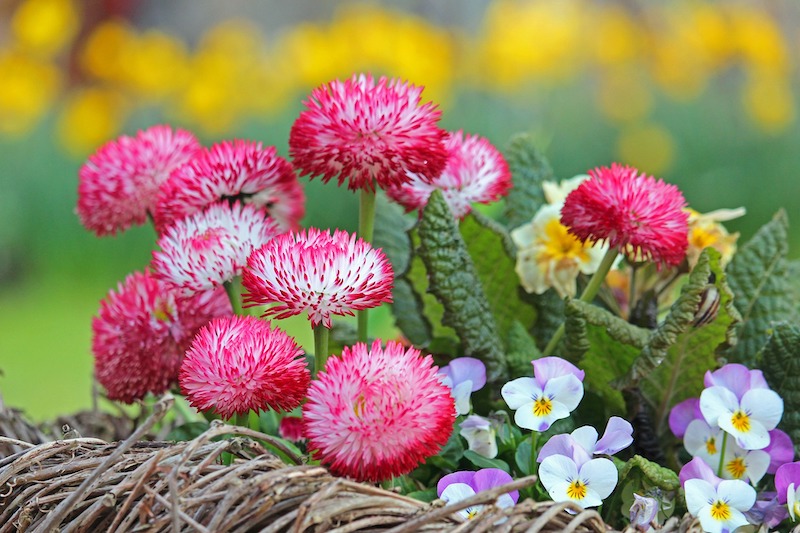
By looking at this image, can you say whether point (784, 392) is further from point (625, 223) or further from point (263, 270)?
point (263, 270)

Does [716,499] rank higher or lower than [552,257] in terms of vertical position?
lower

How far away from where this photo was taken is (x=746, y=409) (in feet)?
2.00

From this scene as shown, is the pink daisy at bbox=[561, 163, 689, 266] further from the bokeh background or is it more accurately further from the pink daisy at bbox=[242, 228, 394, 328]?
the bokeh background

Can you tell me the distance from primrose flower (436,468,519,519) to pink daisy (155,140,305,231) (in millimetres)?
224

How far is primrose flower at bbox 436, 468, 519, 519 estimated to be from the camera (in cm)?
54

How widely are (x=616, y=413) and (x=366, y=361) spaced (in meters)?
0.28

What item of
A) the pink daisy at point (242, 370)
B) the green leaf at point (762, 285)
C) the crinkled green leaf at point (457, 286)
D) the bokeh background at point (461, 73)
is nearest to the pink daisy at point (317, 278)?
the pink daisy at point (242, 370)

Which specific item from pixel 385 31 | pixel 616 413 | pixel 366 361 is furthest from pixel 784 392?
pixel 385 31

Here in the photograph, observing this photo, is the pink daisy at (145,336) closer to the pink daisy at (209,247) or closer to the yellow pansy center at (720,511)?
the pink daisy at (209,247)

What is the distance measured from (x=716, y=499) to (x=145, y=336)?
14.9 inches

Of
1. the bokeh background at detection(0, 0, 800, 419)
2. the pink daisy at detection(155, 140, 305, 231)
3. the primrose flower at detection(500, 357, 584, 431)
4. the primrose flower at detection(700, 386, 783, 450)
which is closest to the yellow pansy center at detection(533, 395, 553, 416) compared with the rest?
the primrose flower at detection(500, 357, 584, 431)

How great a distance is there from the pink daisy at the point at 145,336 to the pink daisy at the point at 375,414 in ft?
0.66

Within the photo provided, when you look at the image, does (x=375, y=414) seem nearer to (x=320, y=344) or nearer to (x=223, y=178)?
(x=320, y=344)

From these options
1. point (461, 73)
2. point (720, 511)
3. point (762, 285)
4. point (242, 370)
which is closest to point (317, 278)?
point (242, 370)
